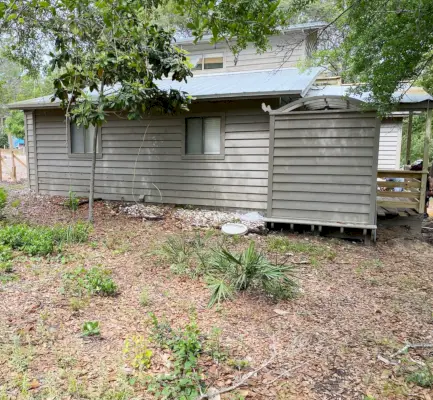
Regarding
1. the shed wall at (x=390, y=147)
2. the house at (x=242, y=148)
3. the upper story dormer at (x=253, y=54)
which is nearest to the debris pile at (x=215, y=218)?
the house at (x=242, y=148)

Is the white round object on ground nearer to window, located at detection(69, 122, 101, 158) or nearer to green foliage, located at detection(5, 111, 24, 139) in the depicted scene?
window, located at detection(69, 122, 101, 158)

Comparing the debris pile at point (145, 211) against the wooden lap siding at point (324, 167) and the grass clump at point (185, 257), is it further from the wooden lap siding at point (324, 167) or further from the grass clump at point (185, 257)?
the wooden lap siding at point (324, 167)

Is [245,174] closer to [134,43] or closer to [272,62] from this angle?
[134,43]

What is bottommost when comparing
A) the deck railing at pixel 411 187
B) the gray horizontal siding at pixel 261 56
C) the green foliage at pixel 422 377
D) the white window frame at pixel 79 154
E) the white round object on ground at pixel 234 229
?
the green foliage at pixel 422 377

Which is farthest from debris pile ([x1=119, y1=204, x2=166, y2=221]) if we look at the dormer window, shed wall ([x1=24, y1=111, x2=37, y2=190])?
the dormer window

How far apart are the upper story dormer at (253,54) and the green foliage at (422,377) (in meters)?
8.38

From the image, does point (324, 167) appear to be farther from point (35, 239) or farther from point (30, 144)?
point (30, 144)

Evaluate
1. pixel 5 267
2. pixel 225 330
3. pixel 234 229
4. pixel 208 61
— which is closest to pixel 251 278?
pixel 225 330

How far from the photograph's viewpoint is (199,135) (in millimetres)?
8219

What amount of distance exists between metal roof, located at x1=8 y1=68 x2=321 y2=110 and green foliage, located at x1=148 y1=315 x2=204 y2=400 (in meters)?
5.39

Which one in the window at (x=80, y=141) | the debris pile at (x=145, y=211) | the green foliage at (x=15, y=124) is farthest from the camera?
the green foliage at (x=15, y=124)

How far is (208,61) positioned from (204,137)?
3.96 metres

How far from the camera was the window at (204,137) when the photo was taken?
800cm

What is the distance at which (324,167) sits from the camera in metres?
6.03
